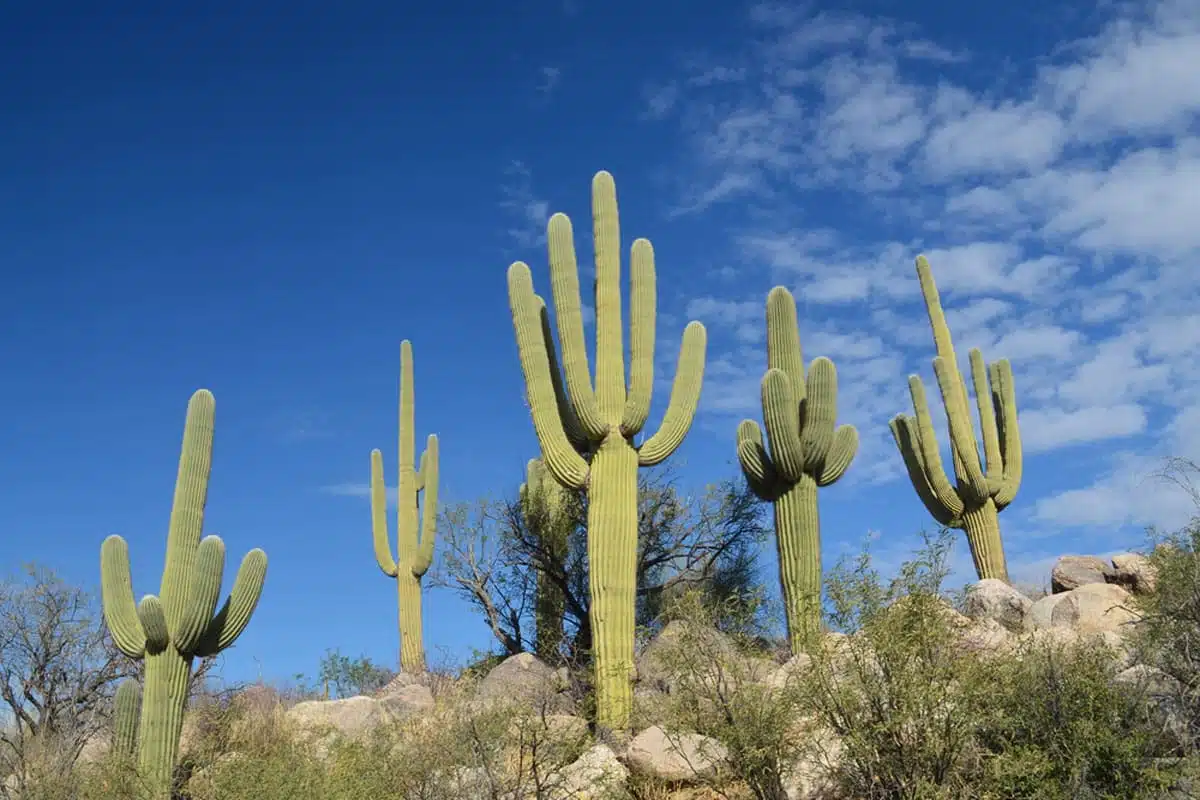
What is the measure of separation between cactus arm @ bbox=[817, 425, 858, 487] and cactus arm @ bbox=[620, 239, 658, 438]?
281 centimetres

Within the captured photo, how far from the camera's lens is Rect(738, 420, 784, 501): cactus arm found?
14562 millimetres

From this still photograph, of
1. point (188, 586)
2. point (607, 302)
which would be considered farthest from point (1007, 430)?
point (188, 586)

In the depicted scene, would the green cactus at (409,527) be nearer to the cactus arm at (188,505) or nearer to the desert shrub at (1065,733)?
the cactus arm at (188,505)

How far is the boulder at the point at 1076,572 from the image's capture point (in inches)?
648

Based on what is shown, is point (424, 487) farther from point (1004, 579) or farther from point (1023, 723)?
point (1023, 723)

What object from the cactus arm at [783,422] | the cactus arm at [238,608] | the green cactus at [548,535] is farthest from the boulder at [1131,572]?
the cactus arm at [238,608]

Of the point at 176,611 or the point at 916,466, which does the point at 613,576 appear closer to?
the point at 176,611

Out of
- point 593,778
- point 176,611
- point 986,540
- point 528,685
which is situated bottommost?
point 593,778

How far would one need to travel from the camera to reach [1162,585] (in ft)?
31.2

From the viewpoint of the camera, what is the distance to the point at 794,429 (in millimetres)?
14133

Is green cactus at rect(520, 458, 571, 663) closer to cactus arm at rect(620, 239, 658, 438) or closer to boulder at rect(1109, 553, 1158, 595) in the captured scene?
cactus arm at rect(620, 239, 658, 438)

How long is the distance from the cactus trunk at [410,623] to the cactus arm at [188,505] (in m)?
6.06

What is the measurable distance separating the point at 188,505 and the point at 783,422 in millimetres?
7759

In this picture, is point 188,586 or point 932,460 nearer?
point 188,586
